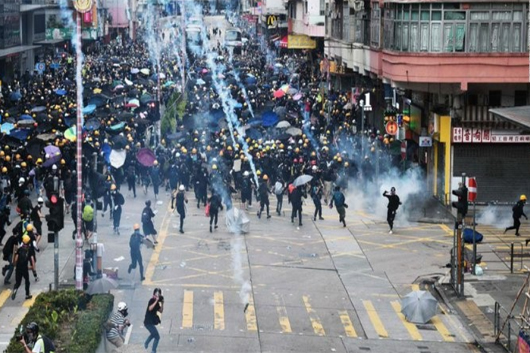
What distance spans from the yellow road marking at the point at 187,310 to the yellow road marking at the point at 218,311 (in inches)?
21.0

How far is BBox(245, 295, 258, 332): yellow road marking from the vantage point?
25594mm

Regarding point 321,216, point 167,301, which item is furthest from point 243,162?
point 167,301

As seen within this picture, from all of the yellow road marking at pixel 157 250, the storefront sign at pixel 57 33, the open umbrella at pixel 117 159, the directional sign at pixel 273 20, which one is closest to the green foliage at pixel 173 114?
the open umbrella at pixel 117 159

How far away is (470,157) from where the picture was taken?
42.3 meters

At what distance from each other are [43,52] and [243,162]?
65873 mm

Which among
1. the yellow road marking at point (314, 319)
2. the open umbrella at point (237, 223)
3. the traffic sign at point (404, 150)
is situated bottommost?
the yellow road marking at point (314, 319)

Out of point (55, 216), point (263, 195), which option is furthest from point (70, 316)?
point (263, 195)

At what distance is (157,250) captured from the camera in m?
33.4

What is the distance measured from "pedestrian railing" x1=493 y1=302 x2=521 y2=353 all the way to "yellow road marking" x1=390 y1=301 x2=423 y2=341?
1.60 m

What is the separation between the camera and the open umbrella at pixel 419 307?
26.3 m

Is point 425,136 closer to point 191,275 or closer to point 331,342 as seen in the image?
point 191,275

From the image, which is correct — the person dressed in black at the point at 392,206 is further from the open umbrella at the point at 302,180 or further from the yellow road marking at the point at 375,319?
the yellow road marking at the point at 375,319

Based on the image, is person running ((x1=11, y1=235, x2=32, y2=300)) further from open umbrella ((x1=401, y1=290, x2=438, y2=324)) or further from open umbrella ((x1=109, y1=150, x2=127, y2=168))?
open umbrella ((x1=109, y1=150, x2=127, y2=168))

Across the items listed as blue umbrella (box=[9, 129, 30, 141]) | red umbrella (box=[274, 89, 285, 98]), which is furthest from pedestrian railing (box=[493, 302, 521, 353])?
red umbrella (box=[274, 89, 285, 98])
